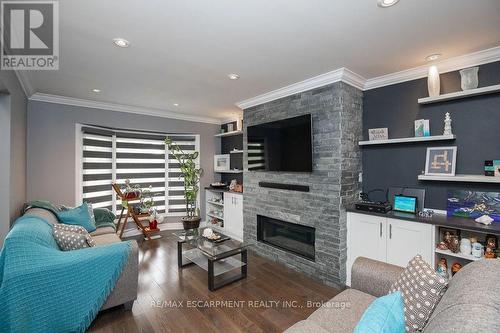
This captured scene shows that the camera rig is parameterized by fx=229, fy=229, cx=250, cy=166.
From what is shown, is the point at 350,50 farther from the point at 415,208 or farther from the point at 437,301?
the point at 437,301

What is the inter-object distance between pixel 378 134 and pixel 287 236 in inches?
73.5

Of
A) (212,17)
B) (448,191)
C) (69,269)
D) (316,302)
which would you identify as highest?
(212,17)

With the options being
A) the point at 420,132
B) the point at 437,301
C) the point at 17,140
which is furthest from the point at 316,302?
the point at 17,140

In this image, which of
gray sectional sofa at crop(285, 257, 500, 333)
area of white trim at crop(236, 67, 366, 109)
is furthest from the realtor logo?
gray sectional sofa at crop(285, 257, 500, 333)

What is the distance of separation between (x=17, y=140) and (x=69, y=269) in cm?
192

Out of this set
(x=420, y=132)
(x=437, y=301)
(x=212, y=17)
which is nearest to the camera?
(x=437, y=301)

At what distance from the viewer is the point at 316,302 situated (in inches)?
94.3

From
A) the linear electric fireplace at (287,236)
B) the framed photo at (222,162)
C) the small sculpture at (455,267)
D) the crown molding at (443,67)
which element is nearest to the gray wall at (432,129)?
the crown molding at (443,67)

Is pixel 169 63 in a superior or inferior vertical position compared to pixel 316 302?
superior

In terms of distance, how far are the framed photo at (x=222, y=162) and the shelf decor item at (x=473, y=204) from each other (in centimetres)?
384

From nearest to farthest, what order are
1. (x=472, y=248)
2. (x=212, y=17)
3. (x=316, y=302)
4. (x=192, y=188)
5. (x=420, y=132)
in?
(x=212, y=17) → (x=472, y=248) → (x=316, y=302) → (x=420, y=132) → (x=192, y=188)

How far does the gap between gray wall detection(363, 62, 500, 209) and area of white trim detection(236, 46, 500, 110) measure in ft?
0.22

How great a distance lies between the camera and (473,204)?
2273 millimetres

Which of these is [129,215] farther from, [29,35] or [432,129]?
[432,129]
